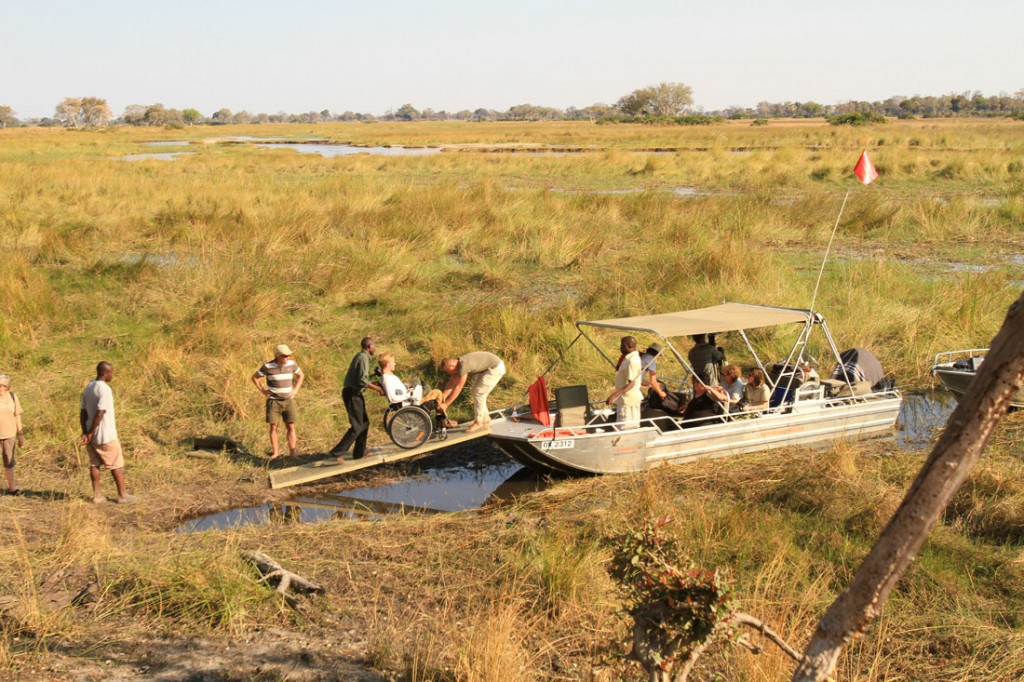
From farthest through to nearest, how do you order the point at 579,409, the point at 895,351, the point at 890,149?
the point at 890,149 → the point at 895,351 → the point at 579,409

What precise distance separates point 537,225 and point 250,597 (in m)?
15.8

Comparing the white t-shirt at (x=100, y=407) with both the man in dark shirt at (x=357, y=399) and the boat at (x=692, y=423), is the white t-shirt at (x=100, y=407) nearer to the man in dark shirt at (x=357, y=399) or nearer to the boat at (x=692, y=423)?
the man in dark shirt at (x=357, y=399)

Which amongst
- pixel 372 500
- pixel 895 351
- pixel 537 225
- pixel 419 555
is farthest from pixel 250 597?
pixel 537 225

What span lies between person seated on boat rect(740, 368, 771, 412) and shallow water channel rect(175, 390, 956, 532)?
195cm

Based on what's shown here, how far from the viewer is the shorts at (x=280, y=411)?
1116 cm

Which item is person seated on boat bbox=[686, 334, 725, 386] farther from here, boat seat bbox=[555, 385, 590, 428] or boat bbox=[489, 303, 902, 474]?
boat seat bbox=[555, 385, 590, 428]

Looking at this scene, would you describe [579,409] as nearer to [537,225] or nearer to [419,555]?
[419,555]

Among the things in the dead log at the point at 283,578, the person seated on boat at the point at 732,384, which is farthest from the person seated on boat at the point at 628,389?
the dead log at the point at 283,578

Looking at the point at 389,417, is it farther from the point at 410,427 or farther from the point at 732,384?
the point at 732,384

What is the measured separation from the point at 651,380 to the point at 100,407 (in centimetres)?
579

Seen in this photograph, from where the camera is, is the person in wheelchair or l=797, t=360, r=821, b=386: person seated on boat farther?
l=797, t=360, r=821, b=386: person seated on boat

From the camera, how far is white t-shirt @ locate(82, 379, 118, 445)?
30.8 feet

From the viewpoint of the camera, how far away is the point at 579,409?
432 inches

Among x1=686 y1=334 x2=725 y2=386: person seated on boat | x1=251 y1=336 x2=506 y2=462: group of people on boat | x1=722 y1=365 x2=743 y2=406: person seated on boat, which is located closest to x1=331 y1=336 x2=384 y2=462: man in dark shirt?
x1=251 y1=336 x2=506 y2=462: group of people on boat
